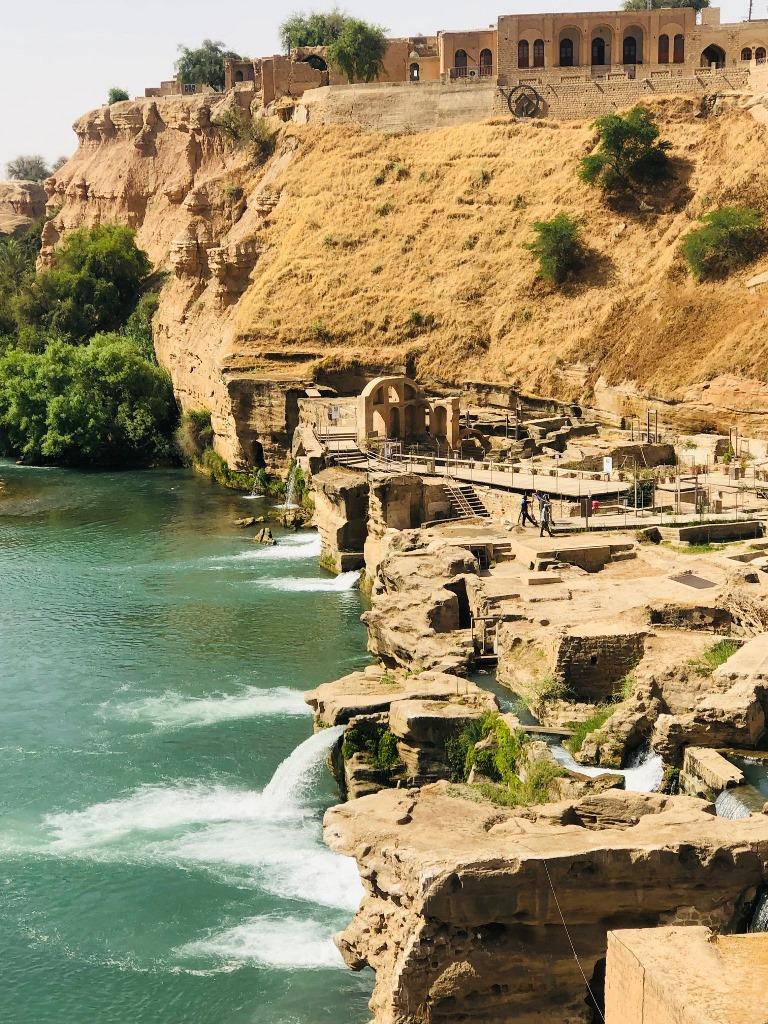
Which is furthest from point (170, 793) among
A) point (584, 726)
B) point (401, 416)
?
point (401, 416)

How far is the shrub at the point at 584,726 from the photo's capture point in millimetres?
18227

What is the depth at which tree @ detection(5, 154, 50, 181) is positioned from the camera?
121438 millimetres

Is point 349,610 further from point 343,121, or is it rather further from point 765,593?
point 343,121

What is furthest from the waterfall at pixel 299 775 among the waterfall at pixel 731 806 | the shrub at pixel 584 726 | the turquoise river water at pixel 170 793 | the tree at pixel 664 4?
the tree at pixel 664 4

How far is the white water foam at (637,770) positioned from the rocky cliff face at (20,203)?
84.0 meters

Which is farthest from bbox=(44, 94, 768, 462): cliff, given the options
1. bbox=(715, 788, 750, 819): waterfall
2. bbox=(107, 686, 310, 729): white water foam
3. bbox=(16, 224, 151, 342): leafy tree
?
bbox=(715, 788, 750, 819): waterfall

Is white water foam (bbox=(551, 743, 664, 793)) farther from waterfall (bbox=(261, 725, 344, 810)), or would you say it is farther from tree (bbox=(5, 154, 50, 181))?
tree (bbox=(5, 154, 50, 181))

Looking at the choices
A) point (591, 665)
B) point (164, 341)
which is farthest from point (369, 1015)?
point (164, 341)

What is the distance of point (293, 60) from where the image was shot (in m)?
67.1

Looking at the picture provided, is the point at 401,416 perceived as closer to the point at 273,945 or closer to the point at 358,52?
the point at 273,945

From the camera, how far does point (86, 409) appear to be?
171 ft

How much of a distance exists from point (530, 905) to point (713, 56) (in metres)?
53.6

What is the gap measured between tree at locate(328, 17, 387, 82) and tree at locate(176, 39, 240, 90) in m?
21.7

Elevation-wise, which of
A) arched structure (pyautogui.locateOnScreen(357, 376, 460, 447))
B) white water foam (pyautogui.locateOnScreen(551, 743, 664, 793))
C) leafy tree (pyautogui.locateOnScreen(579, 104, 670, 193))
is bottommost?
white water foam (pyautogui.locateOnScreen(551, 743, 664, 793))
